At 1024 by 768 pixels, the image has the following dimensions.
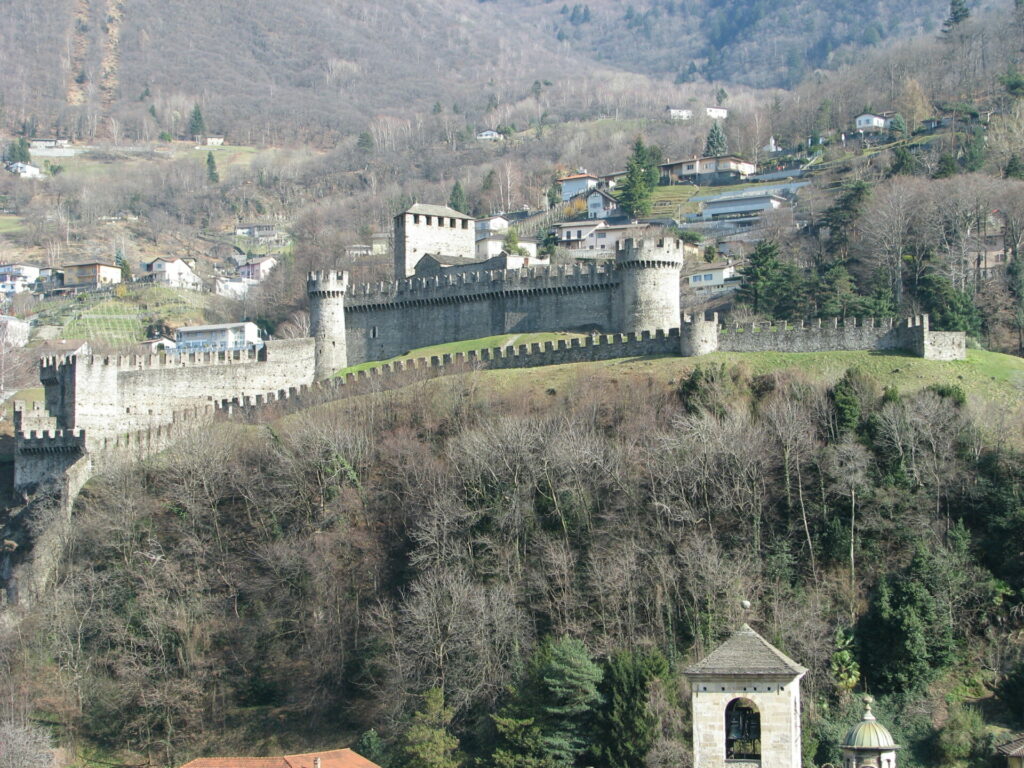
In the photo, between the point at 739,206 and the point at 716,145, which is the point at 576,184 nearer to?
the point at 716,145

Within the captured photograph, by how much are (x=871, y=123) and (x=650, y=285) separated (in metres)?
60.3

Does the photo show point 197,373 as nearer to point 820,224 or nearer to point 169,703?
point 169,703

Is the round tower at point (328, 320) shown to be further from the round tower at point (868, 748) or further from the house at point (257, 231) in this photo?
the house at point (257, 231)

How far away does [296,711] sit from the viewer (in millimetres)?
50875

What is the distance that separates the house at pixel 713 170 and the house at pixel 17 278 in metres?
58.1

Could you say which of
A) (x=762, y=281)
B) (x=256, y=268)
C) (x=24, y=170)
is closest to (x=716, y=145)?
(x=256, y=268)

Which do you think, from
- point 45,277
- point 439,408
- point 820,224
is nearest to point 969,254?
point 820,224

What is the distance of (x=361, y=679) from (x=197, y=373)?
25.5m

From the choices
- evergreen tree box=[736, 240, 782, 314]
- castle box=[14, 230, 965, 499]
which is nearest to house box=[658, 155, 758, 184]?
evergreen tree box=[736, 240, 782, 314]

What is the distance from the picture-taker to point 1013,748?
39781 mm

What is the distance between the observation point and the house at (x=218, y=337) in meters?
100.0

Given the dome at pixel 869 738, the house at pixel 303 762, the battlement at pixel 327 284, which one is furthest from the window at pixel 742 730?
the battlement at pixel 327 284

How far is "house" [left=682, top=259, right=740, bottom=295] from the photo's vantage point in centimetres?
8662

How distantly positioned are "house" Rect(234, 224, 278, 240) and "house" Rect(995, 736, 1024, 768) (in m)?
131
